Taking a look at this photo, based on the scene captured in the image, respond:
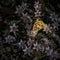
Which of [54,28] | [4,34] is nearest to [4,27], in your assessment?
[4,34]

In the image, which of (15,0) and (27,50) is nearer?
(27,50)

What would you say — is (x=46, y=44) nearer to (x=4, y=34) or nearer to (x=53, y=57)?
(x=53, y=57)

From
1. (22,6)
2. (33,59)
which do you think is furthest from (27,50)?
(22,6)

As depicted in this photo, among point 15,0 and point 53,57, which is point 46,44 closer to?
point 53,57

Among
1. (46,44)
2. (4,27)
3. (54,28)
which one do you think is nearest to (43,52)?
(46,44)

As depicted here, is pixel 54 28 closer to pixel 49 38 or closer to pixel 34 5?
pixel 49 38

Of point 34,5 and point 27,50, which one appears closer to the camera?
point 27,50

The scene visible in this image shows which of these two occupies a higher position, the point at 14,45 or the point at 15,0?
the point at 15,0

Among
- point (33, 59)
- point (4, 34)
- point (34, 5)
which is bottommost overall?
point (33, 59)

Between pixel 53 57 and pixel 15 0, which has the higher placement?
pixel 15 0
